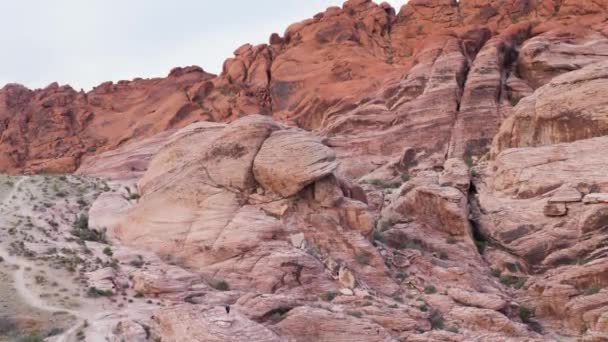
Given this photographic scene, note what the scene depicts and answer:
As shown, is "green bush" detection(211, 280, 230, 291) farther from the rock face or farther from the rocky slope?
the rock face

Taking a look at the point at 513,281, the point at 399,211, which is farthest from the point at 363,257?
the point at 513,281

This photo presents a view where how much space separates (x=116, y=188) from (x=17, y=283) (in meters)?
15.7

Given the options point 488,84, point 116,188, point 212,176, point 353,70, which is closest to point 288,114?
point 353,70

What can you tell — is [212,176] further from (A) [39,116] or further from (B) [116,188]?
(A) [39,116]

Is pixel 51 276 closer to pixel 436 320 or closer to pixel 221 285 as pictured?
pixel 221 285

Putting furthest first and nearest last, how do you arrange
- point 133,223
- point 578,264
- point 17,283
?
point 133,223 < point 578,264 < point 17,283

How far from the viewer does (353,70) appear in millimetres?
62000

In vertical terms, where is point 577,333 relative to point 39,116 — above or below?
below

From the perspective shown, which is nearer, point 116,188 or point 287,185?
point 287,185

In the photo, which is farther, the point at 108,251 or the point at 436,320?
the point at 108,251

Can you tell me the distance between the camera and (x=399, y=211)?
1321 inches

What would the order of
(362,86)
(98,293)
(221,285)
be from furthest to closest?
(362,86), (221,285), (98,293)

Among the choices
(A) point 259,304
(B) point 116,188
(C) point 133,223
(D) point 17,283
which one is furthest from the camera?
(B) point 116,188

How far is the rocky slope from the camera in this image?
23.2 m
